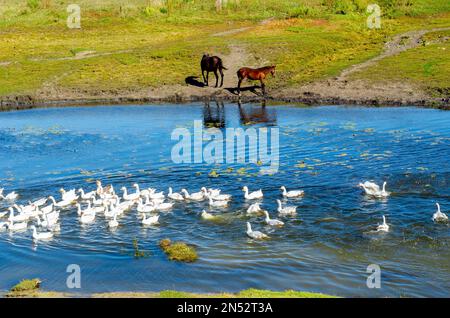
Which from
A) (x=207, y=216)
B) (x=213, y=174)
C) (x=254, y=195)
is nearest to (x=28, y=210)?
(x=207, y=216)

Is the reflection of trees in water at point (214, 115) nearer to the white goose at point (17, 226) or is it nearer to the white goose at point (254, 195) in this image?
the white goose at point (254, 195)

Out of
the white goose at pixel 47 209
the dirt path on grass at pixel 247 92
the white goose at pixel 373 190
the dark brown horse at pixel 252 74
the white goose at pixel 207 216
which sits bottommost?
the white goose at pixel 207 216

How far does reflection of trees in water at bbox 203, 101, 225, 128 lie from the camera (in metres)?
43.1

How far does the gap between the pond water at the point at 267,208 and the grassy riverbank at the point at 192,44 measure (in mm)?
12444

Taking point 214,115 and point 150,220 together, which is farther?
point 214,115

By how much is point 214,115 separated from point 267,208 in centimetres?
2222

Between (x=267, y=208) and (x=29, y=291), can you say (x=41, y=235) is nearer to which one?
(x=29, y=291)

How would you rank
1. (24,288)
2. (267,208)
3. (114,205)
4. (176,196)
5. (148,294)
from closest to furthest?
(148,294)
(24,288)
(267,208)
(114,205)
(176,196)

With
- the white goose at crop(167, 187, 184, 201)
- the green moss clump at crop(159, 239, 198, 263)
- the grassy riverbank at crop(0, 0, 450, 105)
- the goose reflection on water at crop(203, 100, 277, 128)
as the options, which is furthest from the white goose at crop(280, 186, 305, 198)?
the grassy riverbank at crop(0, 0, 450, 105)

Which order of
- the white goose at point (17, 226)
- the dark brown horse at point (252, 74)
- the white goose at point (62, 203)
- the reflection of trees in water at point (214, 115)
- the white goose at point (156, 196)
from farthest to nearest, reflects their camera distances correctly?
the dark brown horse at point (252, 74) → the reflection of trees in water at point (214, 115) → the white goose at point (62, 203) → the white goose at point (156, 196) → the white goose at point (17, 226)

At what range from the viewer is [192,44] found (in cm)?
6525

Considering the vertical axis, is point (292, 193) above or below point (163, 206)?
above

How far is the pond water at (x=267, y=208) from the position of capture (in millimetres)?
18891

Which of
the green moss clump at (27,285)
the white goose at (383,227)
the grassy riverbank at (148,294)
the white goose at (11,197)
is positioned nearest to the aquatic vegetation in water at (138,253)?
the grassy riverbank at (148,294)
